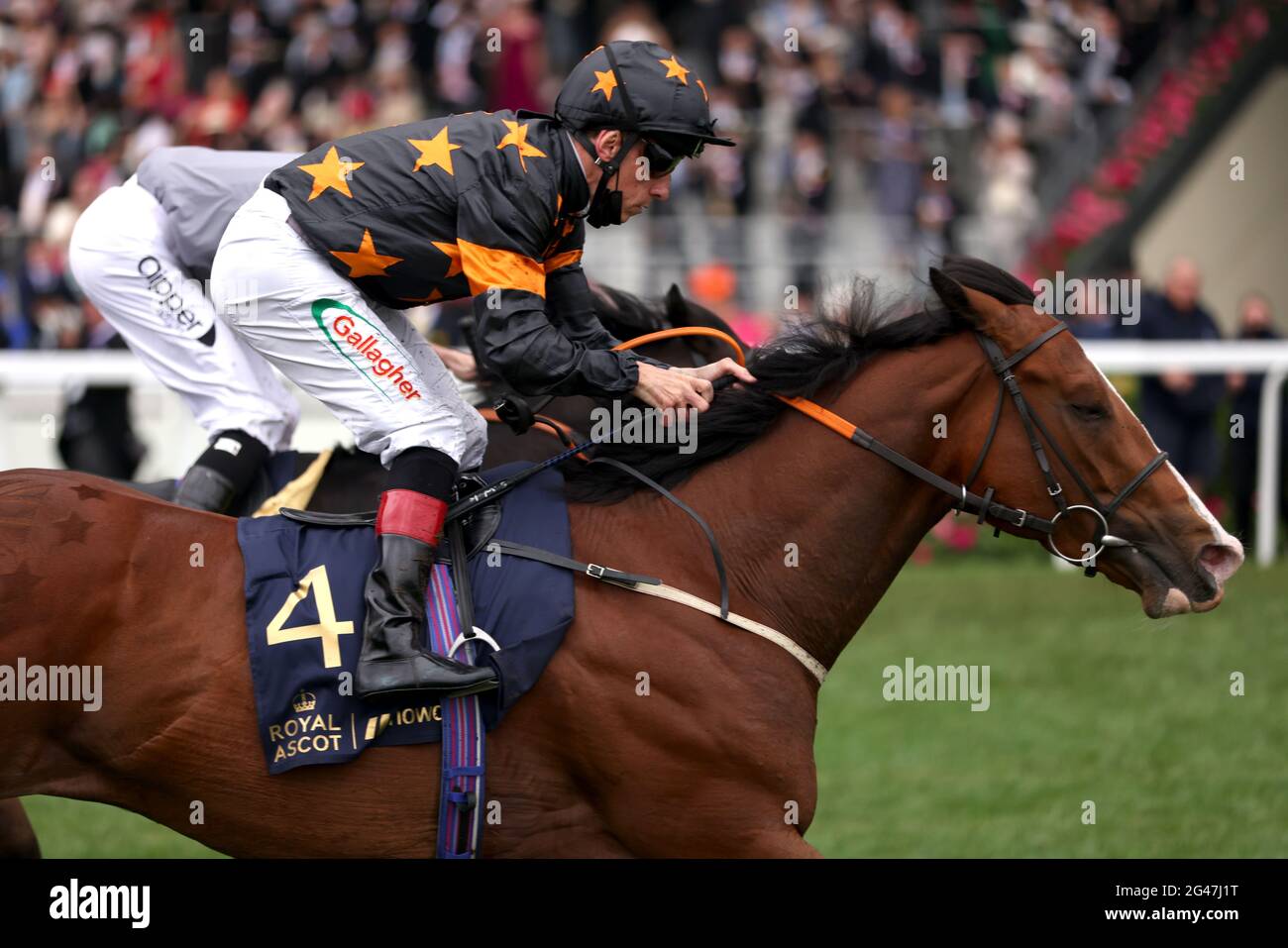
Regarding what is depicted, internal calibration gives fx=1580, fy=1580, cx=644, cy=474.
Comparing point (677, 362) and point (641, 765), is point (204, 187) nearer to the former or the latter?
point (677, 362)

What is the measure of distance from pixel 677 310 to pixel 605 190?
1.33m

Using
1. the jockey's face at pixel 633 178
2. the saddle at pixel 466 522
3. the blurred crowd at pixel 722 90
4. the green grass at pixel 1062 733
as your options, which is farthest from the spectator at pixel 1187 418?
the saddle at pixel 466 522

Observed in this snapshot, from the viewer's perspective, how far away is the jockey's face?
3607 millimetres

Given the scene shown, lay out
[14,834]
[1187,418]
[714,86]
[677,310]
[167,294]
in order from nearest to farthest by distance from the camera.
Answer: [14,834] → [167,294] → [677,310] → [1187,418] → [714,86]

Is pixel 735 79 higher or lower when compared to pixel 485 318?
higher

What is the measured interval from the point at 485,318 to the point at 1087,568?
1487mm

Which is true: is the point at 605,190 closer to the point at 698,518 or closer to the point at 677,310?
the point at 698,518

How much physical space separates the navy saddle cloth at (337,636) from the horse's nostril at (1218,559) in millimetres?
1433

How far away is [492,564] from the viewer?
360 cm

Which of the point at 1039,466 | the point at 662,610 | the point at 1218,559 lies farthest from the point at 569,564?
the point at 1218,559

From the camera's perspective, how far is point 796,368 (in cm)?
376

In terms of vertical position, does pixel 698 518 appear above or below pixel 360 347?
below

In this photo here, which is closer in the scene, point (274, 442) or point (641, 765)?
point (641, 765)
